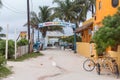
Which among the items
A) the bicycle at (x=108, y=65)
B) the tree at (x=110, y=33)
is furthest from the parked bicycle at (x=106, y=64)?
the tree at (x=110, y=33)

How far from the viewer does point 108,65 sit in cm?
1853

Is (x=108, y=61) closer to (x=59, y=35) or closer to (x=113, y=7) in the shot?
(x=113, y=7)

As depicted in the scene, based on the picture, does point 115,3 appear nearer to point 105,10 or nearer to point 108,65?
point 105,10

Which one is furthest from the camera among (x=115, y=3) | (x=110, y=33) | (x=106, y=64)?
(x=115, y=3)

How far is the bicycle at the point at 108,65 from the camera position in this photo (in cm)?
1774

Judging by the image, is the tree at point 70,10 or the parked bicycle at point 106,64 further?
the tree at point 70,10

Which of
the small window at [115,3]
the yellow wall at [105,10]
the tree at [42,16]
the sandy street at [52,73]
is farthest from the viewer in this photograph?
the tree at [42,16]

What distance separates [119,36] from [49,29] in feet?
183

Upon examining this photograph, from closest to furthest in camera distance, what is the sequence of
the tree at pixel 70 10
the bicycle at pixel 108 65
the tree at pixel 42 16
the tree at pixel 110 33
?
the bicycle at pixel 108 65
the tree at pixel 110 33
the tree at pixel 70 10
the tree at pixel 42 16

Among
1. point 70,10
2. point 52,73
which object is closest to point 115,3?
point 52,73

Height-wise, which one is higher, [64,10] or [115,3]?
[64,10]

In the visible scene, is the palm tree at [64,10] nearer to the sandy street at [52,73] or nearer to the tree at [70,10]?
the tree at [70,10]

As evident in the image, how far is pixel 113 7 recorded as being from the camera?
88.8ft

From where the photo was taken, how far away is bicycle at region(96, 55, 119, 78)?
58.2ft
